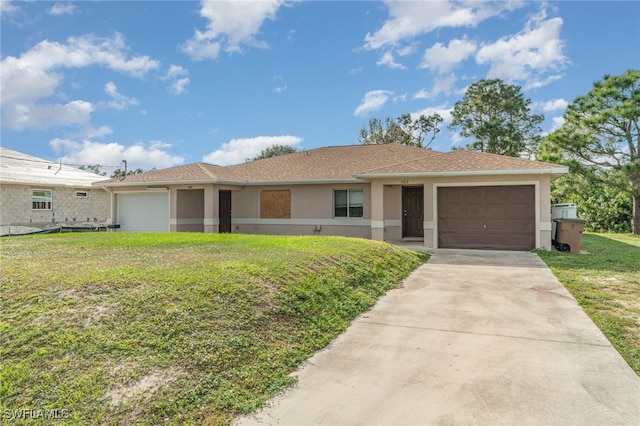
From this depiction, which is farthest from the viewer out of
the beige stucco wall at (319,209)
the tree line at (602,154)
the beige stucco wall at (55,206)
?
the tree line at (602,154)

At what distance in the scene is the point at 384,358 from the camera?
4258 mm

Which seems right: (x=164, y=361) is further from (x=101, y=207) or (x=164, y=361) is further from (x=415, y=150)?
(x=101, y=207)

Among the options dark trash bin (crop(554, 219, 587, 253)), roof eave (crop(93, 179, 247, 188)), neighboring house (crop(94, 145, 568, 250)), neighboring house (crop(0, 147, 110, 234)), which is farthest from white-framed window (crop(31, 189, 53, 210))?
dark trash bin (crop(554, 219, 587, 253))

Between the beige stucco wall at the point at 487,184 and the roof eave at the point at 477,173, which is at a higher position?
the roof eave at the point at 477,173

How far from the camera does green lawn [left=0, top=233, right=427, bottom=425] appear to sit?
10.1 feet

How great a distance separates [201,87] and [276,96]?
551cm

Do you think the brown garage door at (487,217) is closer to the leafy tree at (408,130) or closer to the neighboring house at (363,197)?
the neighboring house at (363,197)

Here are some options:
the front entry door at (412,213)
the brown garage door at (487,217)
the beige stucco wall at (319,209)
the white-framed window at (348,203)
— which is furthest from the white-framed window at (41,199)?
the brown garage door at (487,217)

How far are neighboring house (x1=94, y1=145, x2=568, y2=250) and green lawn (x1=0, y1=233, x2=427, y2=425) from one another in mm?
7967

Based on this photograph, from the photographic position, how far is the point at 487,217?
13.6 meters

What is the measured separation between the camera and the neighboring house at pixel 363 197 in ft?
43.3

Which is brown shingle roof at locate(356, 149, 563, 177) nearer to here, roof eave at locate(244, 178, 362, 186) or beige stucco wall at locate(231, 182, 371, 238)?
roof eave at locate(244, 178, 362, 186)

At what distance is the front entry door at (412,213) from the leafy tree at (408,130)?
25950 millimetres

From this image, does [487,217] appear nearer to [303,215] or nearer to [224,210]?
[303,215]
